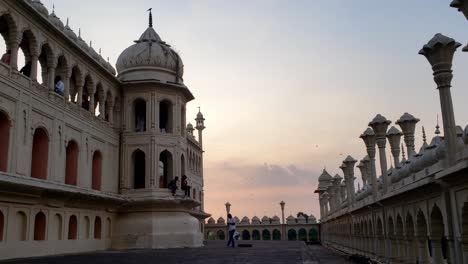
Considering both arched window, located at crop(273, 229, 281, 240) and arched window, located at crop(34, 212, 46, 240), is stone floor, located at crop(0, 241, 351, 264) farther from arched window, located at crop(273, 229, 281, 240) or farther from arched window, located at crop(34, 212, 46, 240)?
arched window, located at crop(273, 229, 281, 240)

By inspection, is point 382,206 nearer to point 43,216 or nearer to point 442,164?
point 442,164

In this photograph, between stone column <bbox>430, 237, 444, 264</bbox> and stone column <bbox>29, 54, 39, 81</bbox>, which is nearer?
stone column <bbox>430, 237, 444, 264</bbox>

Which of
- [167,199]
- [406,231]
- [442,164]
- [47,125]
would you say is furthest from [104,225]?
[442,164]

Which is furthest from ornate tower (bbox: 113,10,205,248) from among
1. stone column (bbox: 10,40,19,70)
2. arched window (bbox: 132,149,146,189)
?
stone column (bbox: 10,40,19,70)

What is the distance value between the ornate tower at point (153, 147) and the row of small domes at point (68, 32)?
→ 7.94 ft

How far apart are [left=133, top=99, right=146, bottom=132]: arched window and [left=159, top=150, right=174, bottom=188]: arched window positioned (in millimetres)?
2249

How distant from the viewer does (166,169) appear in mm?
32875

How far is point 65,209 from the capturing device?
24.0 meters

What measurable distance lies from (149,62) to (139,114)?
3497mm

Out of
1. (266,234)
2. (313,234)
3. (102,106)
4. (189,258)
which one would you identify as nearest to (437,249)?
(189,258)

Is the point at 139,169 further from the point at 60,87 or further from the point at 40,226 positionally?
the point at 40,226

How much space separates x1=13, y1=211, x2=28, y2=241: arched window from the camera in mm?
19938

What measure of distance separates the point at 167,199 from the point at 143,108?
265 inches

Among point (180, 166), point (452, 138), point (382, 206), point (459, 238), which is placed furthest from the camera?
point (180, 166)
